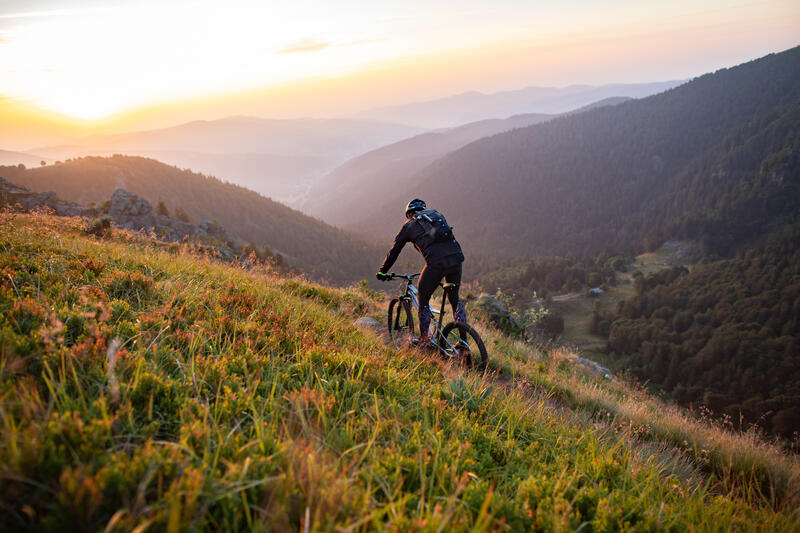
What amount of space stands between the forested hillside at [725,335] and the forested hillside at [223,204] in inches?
2573

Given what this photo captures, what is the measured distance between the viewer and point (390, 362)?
422cm

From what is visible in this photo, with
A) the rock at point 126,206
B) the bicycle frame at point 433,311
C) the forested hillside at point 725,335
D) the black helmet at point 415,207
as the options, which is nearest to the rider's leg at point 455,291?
the bicycle frame at point 433,311

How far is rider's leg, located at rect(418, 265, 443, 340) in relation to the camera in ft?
18.6

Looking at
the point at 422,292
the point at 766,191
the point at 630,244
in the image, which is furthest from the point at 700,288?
the point at 422,292

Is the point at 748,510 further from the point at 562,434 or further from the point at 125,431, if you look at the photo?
the point at 125,431

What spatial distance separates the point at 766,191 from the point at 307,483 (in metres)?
218

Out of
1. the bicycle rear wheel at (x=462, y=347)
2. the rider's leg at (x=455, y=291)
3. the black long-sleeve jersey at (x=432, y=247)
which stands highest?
the black long-sleeve jersey at (x=432, y=247)

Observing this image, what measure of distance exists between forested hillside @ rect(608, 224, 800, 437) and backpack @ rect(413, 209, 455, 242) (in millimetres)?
64084

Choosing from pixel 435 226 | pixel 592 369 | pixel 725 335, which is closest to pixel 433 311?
pixel 435 226

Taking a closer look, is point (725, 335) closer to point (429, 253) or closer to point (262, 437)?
point (429, 253)

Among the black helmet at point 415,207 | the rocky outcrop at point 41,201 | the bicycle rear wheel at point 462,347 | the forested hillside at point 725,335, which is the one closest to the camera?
the bicycle rear wheel at point 462,347

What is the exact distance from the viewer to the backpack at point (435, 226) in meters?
5.38

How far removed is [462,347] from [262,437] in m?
3.78

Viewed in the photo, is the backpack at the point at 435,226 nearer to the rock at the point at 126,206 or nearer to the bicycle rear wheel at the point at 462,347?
the bicycle rear wheel at the point at 462,347
